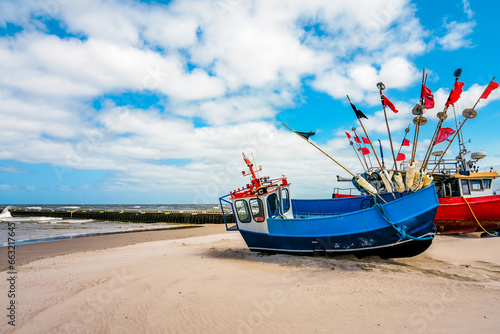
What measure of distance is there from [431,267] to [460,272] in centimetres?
Answer: 81

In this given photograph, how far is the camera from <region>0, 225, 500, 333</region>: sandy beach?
4699 millimetres

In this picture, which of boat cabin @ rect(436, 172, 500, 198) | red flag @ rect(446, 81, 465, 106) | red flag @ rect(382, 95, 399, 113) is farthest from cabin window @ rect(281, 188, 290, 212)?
boat cabin @ rect(436, 172, 500, 198)

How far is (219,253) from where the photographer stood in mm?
11711

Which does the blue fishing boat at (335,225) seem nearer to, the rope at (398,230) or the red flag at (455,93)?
the rope at (398,230)

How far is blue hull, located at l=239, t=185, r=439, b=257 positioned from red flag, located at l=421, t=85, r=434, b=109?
2.56m

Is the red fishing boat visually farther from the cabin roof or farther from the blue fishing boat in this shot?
the blue fishing boat

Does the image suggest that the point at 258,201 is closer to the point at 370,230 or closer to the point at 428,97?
the point at 370,230

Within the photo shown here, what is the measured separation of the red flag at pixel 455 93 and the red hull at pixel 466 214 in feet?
27.3

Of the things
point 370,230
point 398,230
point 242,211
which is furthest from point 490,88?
point 242,211

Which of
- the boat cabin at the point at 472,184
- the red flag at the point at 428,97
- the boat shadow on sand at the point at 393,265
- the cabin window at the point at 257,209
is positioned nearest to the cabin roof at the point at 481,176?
the boat cabin at the point at 472,184

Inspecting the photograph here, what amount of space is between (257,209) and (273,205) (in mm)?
784

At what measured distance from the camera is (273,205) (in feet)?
35.9

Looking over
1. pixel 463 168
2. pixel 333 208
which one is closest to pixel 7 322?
pixel 333 208

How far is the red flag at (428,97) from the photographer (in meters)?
8.73
